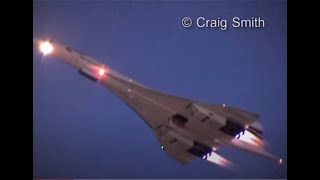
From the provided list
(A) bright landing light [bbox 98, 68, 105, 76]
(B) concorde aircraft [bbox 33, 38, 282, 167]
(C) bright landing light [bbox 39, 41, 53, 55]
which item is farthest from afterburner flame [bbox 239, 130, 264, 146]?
(C) bright landing light [bbox 39, 41, 53, 55]

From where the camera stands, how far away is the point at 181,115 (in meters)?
2.44

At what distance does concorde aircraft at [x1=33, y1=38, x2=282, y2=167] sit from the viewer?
93.3 inches

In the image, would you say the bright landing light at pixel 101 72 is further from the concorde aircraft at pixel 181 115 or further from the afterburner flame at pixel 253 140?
the afterburner flame at pixel 253 140

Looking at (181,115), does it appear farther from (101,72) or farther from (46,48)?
(46,48)

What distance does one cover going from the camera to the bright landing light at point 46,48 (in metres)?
2.36

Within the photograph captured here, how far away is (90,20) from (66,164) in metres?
0.78

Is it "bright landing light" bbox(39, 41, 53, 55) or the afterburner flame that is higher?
"bright landing light" bbox(39, 41, 53, 55)

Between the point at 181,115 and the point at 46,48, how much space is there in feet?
2.63

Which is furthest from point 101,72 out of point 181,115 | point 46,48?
point 181,115

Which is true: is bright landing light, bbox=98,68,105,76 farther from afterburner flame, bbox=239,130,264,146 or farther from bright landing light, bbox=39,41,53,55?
afterburner flame, bbox=239,130,264,146

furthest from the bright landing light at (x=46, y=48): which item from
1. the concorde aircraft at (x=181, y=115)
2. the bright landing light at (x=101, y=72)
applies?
the bright landing light at (x=101, y=72)

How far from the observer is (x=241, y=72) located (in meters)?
2.38

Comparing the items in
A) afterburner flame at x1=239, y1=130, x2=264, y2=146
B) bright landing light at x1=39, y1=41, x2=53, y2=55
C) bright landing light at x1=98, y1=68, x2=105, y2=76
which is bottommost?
afterburner flame at x1=239, y1=130, x2=264, y2=146
